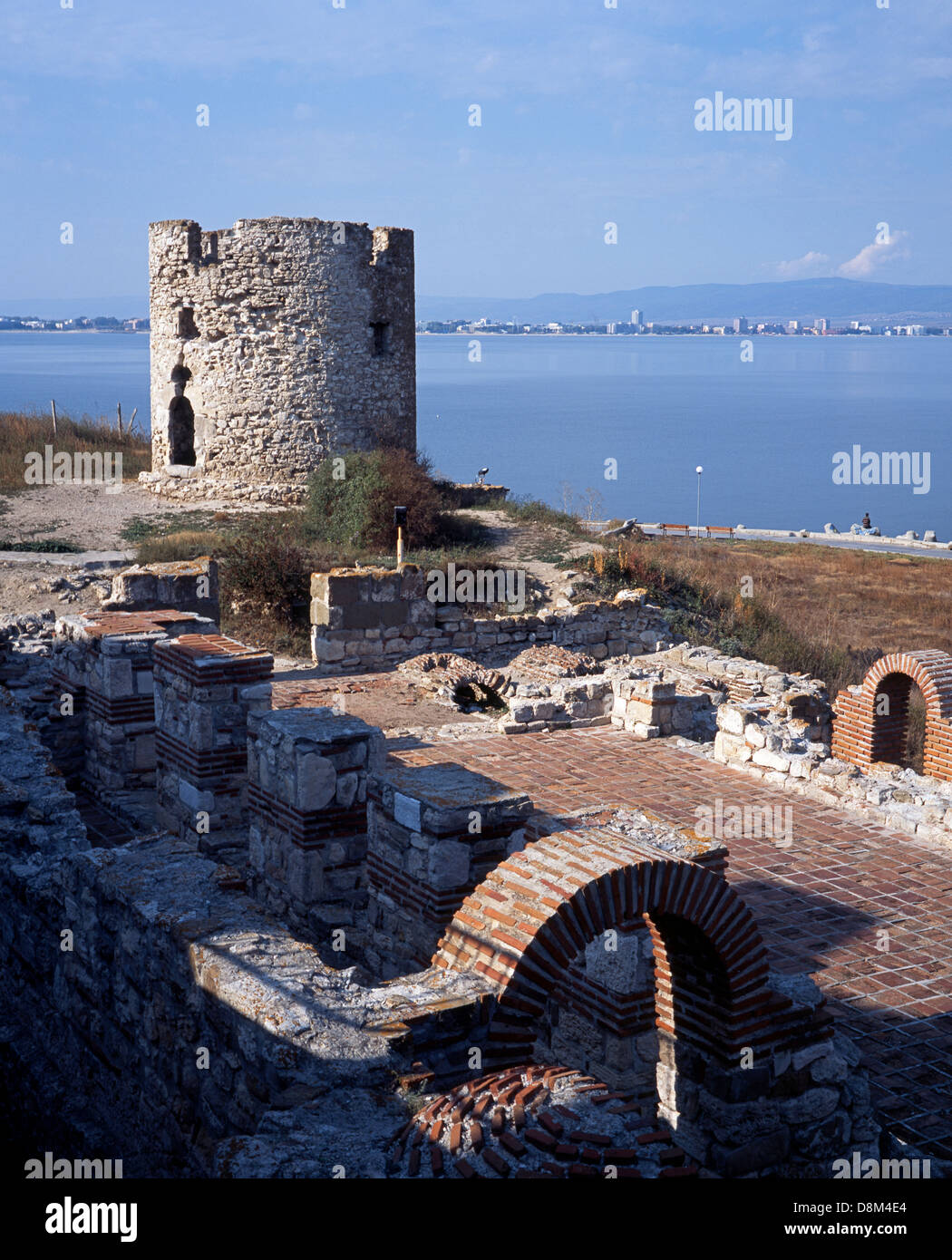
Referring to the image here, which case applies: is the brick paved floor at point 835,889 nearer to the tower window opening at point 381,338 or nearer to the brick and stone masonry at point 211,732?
the brick and stone masonry at point 211,732

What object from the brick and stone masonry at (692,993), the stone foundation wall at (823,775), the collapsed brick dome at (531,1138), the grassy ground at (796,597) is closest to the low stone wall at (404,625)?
the grassy ground at (796,597)

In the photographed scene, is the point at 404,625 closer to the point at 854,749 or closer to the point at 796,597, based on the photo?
the point at 854,749

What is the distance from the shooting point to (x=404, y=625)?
1484cm

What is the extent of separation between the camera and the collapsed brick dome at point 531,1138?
9.92 ft

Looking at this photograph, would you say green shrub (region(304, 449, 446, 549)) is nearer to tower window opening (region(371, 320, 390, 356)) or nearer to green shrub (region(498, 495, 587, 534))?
green shrub (region(498, 495, 587, 534))

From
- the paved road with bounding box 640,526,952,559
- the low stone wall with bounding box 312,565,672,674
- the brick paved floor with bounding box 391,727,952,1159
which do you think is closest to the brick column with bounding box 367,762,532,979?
the brick paved floor with bounding box 391,727,952,1159

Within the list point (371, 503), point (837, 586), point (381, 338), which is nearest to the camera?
point (371, 503)

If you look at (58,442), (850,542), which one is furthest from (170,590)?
(850,542)

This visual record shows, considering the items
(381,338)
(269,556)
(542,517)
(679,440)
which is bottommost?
(269,556)

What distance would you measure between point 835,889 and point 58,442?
2435 centimetres

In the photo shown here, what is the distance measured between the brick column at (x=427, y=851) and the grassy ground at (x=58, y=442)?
20873 mm

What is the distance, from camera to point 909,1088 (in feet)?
17.9

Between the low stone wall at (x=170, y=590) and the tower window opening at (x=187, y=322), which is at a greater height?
the tower window opening at (x=187, y=322)
